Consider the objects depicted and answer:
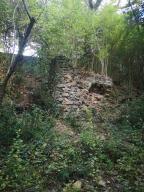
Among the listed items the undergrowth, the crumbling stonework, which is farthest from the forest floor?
the crumbling stonework

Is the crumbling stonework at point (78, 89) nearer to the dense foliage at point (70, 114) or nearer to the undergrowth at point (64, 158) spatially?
the dense foliage at point (70, 114)

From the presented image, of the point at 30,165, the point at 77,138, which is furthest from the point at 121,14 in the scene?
the point at 30,165

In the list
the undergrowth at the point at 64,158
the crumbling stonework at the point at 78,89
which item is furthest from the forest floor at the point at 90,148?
the crumbling stonework at the point at 78,89

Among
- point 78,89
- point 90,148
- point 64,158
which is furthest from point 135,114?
point 64,158

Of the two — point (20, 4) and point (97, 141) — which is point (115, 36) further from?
point (97, 141)

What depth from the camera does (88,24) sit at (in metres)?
12.5

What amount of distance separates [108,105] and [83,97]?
820mm

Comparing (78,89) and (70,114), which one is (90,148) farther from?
(78,89)

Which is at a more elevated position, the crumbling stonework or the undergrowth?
the crumbling stonework

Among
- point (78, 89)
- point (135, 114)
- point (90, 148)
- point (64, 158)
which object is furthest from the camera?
point (78, 89)

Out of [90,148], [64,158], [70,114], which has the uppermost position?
[70,114]

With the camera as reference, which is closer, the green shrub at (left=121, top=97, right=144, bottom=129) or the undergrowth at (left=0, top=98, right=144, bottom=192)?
the undergrowth at (left=0, top=98, right=144, bottom=192)

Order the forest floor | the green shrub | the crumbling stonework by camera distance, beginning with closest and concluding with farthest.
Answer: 1. the forest floor
2. the green shrub
3. the crumbling stonework

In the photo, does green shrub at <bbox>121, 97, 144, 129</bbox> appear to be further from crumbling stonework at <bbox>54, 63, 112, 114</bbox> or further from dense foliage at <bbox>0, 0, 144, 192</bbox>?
crumbling stonework at <bbox>54, 63, 112, 114</bbox>
